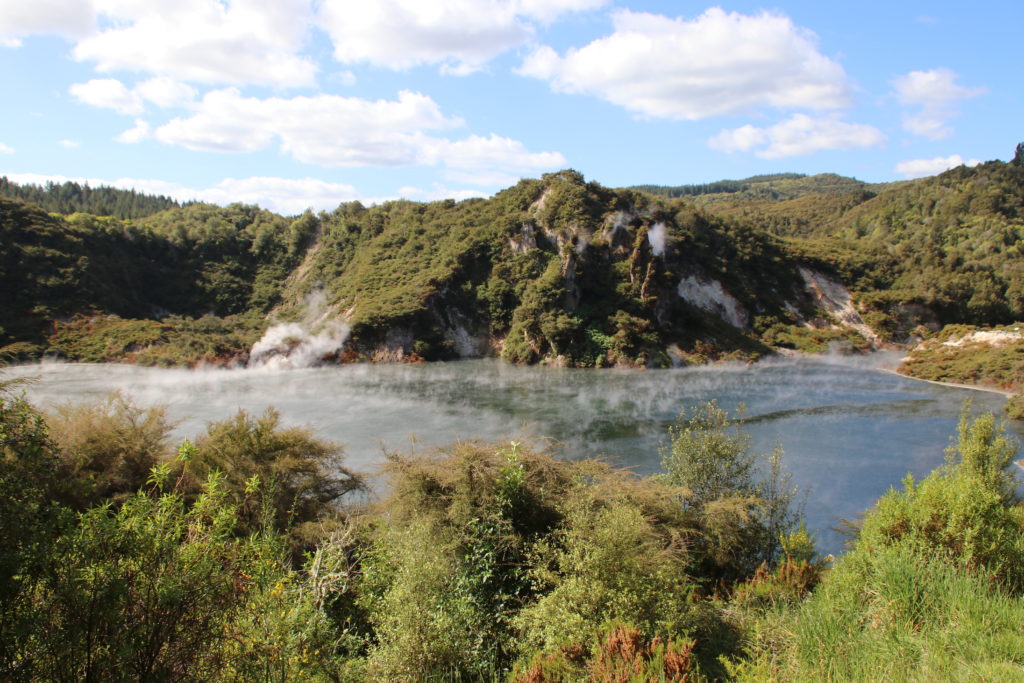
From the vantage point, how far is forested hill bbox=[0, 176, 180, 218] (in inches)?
4311

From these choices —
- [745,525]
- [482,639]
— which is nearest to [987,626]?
[482,639]

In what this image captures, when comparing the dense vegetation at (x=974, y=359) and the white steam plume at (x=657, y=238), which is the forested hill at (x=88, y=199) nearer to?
the white steam plume at (x=657, y=238)

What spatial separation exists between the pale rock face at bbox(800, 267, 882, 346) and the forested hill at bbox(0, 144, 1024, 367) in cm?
25

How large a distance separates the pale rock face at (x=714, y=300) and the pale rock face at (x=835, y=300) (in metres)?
13.1

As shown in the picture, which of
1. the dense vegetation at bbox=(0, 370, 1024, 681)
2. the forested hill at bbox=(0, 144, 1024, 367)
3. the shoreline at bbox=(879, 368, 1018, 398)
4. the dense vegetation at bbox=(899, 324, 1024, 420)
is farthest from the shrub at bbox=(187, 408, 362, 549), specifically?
the shoreline at bbox=(879, 368, 1018, 398)

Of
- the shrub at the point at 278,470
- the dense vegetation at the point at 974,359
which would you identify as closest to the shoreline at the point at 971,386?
the dense vegetation at the point at 974,359

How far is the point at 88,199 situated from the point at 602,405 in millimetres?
124947

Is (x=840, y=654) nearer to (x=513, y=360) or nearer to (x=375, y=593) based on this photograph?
(x=375, y=593)

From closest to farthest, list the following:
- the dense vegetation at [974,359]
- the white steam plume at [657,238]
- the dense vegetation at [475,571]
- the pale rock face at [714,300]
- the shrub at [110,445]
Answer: the dense vegetation at [475,571] → the shrub at [110,445] → the dense vegetation at [974,359] → the pale rock face at [714,300] → the white steam plume at [657,238]

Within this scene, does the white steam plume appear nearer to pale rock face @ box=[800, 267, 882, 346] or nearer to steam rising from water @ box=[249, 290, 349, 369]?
pale rock face @ box=[800, 267, 882, 346]

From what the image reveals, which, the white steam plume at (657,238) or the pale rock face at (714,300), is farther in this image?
the white steam plume at (657,238)

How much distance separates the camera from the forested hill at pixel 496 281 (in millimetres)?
68000

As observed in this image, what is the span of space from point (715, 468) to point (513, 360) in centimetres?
5134

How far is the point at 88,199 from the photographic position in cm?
12419
